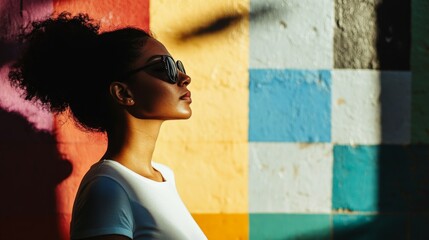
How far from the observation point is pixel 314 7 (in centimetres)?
311

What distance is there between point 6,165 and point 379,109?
170 centimetres

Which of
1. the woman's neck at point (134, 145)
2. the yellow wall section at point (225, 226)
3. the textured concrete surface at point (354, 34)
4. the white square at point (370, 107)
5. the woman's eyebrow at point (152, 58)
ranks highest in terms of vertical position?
the textured concrete surface at point (354, 34)

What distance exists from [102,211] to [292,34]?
1722 mm

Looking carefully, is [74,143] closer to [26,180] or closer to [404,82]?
[26,180]

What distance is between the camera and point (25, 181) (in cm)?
307

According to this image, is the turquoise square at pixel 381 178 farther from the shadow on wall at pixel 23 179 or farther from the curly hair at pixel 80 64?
the curly hair at pixel 80 64

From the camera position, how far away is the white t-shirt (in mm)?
1624

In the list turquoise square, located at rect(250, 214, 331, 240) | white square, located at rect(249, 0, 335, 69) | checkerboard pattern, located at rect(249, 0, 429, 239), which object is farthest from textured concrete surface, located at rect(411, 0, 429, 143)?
turquoise square, located at rect(250, 214, 331, 240)

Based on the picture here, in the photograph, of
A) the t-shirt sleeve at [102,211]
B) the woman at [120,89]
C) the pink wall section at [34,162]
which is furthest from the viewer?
the pink wall section at [34,162]

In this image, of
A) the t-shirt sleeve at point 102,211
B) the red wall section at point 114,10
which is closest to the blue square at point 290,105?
the red wall section at point 114,10

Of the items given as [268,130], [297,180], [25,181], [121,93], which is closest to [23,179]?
[25,181]

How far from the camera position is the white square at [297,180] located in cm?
309

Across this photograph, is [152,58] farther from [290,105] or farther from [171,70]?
[290,105]

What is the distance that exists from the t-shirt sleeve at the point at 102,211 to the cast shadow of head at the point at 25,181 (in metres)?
1.43
